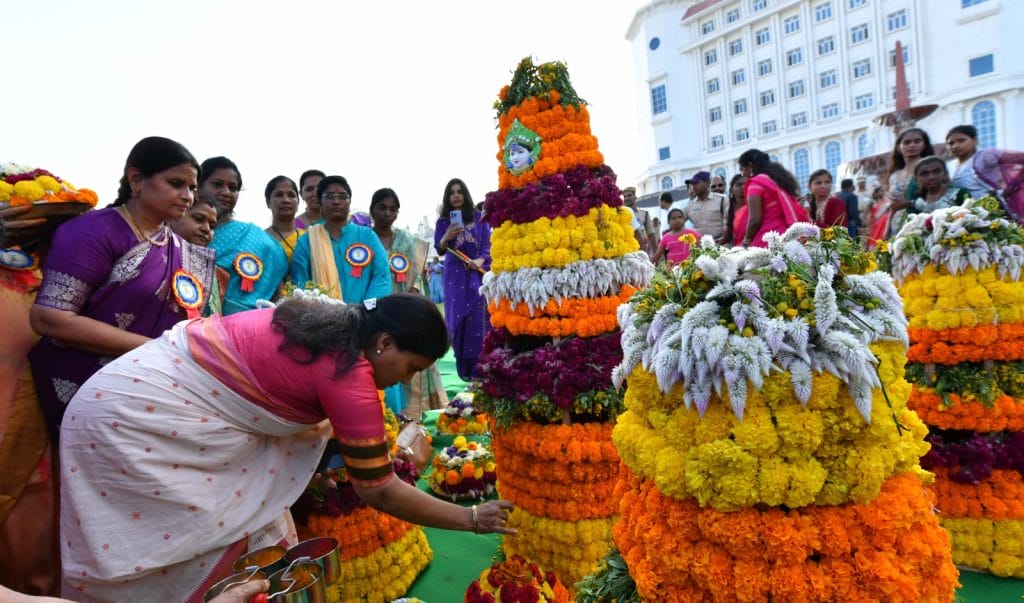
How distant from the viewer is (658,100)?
150 ft

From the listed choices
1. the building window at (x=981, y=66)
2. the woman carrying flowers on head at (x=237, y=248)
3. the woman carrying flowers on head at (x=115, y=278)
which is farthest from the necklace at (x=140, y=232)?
the building window at (x=981, y=66)

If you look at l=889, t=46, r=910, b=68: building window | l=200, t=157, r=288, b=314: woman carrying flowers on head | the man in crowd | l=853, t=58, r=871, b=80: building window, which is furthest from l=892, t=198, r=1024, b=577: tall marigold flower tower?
l=853, t=58, r=871, b=80: building window

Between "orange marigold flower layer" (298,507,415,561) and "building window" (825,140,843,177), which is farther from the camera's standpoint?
"building window" (825,140,843,177)

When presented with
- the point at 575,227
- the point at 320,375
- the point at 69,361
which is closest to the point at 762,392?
the point at 320,375

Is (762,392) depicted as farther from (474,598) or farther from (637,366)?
(474,598)

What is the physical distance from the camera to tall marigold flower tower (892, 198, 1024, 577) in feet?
9.77

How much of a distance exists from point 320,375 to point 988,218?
3490 mm

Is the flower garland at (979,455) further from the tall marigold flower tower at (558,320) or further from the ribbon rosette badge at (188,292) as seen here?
the ribbon rosette badge at (188,292)

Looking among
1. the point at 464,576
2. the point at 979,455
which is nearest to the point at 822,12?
the point at 979,455

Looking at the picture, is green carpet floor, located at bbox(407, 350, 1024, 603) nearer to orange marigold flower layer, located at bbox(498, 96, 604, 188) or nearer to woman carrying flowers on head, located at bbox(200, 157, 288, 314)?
woman carrying flowers on head, located at bbox(200, 157, 288, 314)

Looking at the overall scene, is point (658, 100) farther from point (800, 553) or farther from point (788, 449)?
point (800, 553)

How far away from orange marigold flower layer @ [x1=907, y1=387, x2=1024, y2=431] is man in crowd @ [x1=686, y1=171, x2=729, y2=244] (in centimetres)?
550

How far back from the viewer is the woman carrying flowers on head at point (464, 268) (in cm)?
625

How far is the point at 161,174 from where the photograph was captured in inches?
95.2
